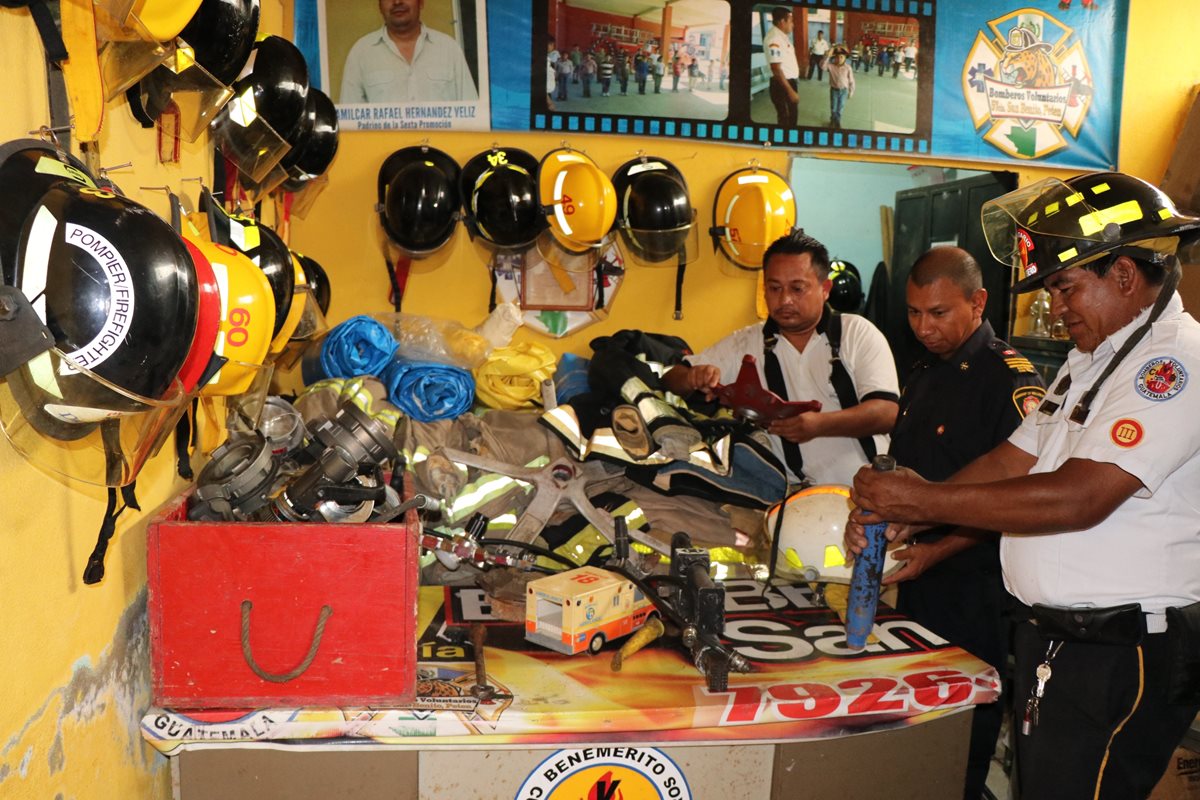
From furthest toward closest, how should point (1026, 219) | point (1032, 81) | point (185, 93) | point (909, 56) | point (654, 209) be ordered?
point (1032, 81) → point (909, 56) → point (654, 209) → point (1026, 219) → point (185, 93)

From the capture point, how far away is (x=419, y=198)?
419 centimetres

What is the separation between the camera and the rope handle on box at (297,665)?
1.74m

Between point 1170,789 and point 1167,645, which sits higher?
point 1167,645

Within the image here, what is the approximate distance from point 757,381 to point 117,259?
2511 millimetres

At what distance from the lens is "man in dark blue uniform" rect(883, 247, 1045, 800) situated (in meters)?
2.83

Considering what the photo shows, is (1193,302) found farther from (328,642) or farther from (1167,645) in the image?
(328,642)

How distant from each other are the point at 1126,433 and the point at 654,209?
2.82 meters

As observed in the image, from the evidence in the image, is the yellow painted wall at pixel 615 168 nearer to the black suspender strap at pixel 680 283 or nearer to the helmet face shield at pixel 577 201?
the black suspender strap at pixel 680 283

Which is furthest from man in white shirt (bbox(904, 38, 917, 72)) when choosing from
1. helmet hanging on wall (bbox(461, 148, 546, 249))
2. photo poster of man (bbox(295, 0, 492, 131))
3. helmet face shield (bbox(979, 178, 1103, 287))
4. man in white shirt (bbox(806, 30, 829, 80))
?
helmet face shield (bbox(979, 178, 1103, 287))

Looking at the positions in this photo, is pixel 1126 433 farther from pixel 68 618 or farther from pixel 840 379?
pixel 68 618

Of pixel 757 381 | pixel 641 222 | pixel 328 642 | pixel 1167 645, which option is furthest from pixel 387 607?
pixel 641 222

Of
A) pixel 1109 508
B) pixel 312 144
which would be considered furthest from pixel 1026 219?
pixel 312 144

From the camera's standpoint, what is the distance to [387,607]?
1796mm

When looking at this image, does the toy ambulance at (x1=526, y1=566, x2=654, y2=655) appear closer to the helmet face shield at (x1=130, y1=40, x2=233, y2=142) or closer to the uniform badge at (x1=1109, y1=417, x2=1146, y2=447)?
the uniform badge at (x1=1109, y1=417, x2=1146, y2=447)
